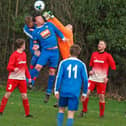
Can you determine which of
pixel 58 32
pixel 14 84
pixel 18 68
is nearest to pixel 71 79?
pixel 18 68

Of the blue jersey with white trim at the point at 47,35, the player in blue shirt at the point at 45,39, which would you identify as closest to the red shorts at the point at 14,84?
the player in blue shirt at the point at 45,39

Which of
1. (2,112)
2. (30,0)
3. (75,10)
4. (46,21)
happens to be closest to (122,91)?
(75,10)

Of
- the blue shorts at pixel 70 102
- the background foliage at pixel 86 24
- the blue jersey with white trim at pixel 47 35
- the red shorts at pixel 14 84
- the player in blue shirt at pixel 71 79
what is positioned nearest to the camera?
the player in blue shirt at pixel 71 79

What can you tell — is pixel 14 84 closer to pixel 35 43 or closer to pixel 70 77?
pixel 70 77

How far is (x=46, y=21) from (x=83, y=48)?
9.13 meters

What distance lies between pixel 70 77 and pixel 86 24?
550 inches

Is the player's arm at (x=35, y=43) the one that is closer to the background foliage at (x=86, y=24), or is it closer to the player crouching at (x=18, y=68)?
the player crouching at (x=18, y=68)

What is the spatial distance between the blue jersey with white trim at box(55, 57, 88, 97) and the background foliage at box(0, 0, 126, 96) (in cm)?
1228

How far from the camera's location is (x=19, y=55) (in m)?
13.0

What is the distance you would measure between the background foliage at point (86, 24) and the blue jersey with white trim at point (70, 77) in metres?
12.3

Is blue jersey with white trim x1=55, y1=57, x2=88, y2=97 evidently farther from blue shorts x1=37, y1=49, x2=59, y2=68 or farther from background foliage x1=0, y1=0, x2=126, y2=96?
background foliage x1=0, y1=0, x2=126, y2=96

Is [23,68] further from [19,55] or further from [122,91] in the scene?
[122,91]

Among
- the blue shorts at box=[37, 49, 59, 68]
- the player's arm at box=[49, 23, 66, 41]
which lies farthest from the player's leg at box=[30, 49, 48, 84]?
the player's arm at box=[49, 23, 66, 41]

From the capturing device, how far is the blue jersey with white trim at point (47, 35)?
1569 cm
